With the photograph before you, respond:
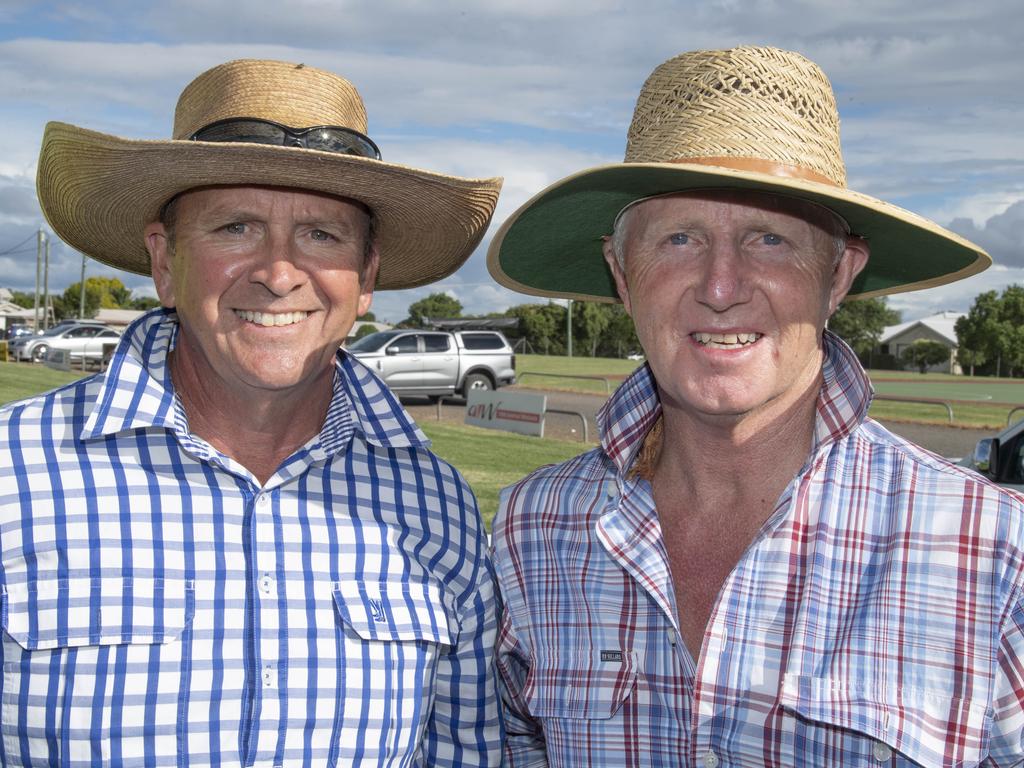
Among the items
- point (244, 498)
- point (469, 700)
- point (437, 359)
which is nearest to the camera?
point (244, 498)

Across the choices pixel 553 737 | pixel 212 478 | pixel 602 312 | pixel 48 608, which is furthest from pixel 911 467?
pixel 602 312

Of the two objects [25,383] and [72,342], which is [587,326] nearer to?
[72,342]

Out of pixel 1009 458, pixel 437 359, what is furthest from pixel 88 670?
pixel 437 359

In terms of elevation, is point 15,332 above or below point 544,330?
below

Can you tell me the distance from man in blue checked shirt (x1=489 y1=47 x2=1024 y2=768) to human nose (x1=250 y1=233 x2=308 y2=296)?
2.18 ft

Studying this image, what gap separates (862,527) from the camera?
2.25m

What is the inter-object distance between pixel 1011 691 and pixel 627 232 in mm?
1413

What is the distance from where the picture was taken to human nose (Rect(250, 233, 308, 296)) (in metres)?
2.52

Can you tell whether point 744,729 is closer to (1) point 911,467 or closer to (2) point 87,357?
(1) point 911,467

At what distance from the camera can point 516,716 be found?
112 inches

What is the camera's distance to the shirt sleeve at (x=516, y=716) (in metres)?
2.77

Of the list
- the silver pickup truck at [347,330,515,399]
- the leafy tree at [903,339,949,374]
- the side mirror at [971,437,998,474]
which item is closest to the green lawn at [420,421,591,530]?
the side mirror at [971,437,998,474]

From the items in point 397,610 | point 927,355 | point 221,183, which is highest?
point 927,355

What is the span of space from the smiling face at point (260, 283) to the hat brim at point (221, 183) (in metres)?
0.06
